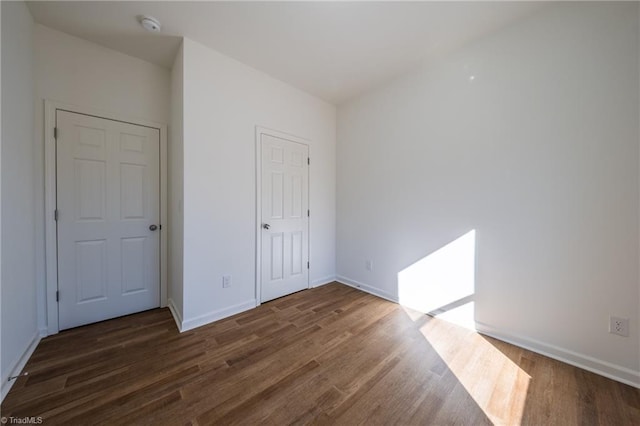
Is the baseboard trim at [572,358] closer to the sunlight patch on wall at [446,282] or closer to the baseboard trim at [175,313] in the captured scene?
the sunlight patch on wall at [446,282]

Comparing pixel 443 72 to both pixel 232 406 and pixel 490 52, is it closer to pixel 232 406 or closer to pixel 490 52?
pixel 490 52

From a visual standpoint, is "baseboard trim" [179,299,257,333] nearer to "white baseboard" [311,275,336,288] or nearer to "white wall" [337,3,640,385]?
"white baseboard" [311,275,336,288]

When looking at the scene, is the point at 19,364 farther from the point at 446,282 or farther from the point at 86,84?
the point at 446,282

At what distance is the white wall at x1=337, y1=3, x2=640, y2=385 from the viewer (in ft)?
5.13

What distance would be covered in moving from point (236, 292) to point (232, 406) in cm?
125

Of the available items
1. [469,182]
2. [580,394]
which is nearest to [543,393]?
[580,394]

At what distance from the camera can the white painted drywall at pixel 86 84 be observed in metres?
1.99

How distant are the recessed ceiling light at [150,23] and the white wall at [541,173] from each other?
246 centimetres

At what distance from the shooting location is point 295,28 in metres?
2.03

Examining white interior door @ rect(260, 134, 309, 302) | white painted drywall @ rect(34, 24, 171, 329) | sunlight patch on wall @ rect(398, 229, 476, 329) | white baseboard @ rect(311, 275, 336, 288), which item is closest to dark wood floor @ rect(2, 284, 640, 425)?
sunlight patch on wall @ rect(398, 229, 476, 329)

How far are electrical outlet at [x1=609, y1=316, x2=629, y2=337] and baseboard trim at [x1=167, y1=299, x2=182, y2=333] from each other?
336cm

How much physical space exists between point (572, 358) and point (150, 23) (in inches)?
166

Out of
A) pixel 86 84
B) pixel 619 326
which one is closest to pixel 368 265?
pixel 619 326

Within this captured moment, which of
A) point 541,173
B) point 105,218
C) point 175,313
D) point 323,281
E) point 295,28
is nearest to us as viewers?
point 541,173
